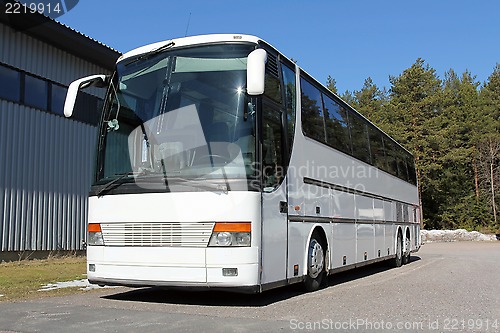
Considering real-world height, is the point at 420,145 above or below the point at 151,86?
above

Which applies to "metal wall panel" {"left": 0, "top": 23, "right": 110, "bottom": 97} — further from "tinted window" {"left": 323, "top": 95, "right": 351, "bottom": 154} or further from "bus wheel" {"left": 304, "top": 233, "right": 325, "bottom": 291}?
"bus wheel" {"left": 304, "top": 233, "right": 325, "bottom": 291}

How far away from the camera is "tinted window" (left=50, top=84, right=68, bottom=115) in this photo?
16.7 m

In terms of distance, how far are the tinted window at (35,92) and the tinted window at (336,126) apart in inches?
362

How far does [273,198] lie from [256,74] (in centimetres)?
189

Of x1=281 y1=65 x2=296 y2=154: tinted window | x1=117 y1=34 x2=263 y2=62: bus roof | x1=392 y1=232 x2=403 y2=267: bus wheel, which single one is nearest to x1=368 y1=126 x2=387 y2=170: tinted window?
x1=392 y1=232 x2=403 y2=267: bus wheel

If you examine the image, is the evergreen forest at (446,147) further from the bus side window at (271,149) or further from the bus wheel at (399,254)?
the bus side window at (271,149)

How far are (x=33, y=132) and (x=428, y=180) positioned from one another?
156 ft

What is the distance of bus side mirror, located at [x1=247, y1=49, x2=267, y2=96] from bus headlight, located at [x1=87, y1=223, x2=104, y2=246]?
119 inches

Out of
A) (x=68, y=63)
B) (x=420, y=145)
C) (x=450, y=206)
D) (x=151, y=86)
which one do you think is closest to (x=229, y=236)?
(x=151, y=86)

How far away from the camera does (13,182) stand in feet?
49.5

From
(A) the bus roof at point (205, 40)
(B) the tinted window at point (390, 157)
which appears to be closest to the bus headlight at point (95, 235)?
(A) the bus roof at point (205, 40)

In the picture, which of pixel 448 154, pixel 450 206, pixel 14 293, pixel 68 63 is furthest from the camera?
pixel 450 206

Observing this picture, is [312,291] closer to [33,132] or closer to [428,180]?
[33,132]

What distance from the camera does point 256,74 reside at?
6.66 m
